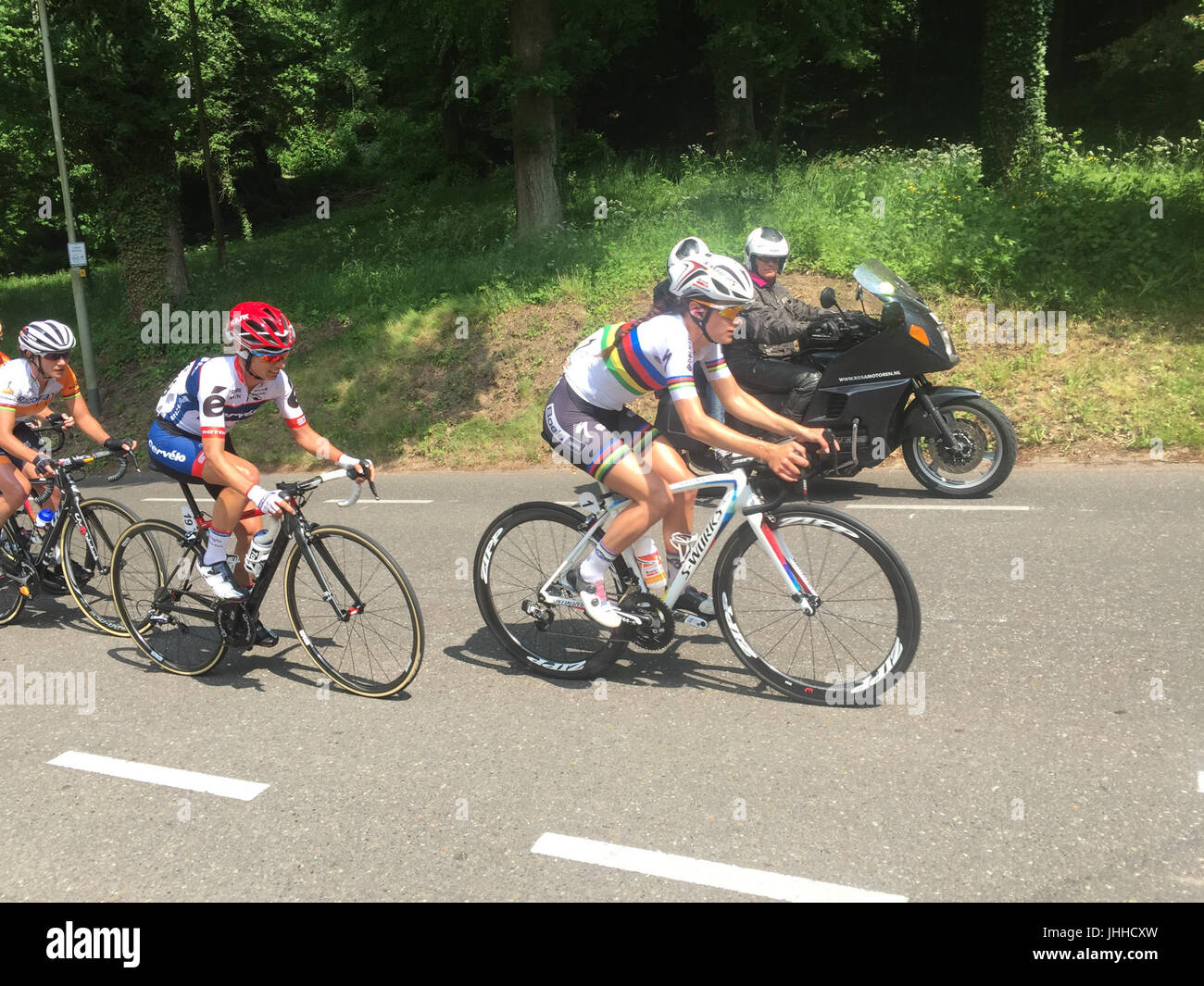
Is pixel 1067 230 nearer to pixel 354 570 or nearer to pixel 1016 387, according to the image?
pixel 1016 387

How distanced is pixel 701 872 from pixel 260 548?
9.80ft

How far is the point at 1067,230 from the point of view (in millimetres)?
13555

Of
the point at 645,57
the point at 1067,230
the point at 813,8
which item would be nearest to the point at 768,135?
the point at 645,57

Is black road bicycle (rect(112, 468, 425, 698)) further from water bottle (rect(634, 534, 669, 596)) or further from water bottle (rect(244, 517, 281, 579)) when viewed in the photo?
water bottle (rect(634, 534, 669, 596))

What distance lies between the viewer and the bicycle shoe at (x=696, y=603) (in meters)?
4.89

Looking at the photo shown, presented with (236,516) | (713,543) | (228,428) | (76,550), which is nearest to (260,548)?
(236,516)

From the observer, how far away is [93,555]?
645 cm

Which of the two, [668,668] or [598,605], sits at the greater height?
[598,605]

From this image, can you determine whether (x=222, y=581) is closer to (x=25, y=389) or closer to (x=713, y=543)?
(x=25, y=389)

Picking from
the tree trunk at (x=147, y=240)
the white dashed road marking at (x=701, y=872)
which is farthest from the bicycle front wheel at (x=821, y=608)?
the tree trunk at (x=147, y=240)

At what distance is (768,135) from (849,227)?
12752 millimetres

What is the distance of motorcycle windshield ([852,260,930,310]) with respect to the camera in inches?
321

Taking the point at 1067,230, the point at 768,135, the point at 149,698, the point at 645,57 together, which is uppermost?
the point at 645,57

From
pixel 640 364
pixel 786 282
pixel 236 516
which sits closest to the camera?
pixel 640 364
